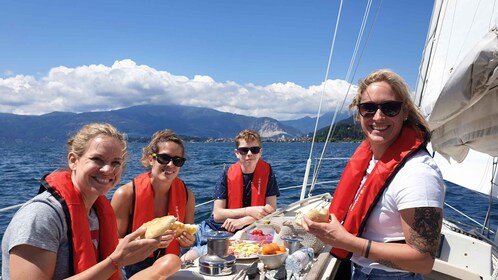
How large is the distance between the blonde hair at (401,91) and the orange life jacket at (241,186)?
2385mm

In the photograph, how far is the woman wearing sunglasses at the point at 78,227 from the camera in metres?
1.59

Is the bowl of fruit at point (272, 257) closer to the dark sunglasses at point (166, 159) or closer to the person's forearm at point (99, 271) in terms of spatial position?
the person's forearm at point (99, 271)

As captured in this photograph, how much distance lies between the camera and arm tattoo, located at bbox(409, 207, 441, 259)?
5.11ft

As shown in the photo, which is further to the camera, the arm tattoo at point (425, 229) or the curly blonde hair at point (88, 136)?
the curly blonde hair at point (88, 136)

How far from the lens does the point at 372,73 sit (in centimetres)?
187

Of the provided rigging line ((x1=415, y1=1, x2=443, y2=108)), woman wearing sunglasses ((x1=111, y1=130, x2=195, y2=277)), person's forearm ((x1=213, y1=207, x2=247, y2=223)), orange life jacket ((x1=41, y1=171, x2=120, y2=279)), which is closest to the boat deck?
orange life jacket ((x1=41, y1=171, x2=120, y2=279))

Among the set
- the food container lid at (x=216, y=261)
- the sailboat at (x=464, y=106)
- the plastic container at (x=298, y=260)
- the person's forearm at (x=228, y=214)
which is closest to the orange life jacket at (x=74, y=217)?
the food container lid at (x=216, y=261)

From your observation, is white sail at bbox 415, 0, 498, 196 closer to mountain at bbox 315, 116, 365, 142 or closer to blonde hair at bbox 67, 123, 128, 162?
mountain at bbox 315, 116, 365, 142

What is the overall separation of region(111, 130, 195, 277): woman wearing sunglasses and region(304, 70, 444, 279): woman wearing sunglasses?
1498mm

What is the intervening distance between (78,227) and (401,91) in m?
1.62

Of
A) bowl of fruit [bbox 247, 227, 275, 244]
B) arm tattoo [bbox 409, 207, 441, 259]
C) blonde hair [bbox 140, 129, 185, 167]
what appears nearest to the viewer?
arm tattoo [bbox 409, 207, 441, 259]

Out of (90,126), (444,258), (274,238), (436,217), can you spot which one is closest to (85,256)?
(90,126)

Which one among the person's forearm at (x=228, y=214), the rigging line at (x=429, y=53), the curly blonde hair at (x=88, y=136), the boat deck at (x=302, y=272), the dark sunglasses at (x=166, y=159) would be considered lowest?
the person's forearm at (x=228, y=214)

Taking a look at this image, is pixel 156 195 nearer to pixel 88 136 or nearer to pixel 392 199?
pixel 88 136
